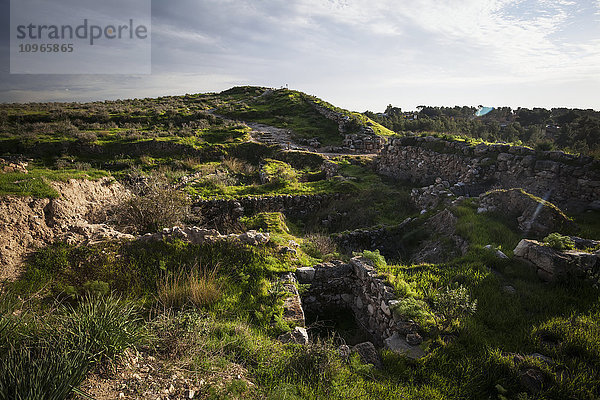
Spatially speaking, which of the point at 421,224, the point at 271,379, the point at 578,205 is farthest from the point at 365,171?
the point at 271,379

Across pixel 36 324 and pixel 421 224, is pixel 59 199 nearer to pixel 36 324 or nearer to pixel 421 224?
pixel 36 324

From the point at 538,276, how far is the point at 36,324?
9.02 metres

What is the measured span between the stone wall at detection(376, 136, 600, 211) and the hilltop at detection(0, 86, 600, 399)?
0.21 ft

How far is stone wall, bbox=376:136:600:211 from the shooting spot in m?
9.61

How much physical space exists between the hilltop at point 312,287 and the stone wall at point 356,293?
48 mm

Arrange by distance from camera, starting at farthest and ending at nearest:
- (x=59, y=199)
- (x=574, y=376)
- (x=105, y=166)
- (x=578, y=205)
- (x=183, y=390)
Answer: (x=105, y=166) < (x=578, y=205) < (x=59, y=199) < (x=574, y=376) < (x=183, y=390)

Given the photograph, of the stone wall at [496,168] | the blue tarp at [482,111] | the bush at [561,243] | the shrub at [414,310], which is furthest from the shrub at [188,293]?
the blue tarp at [482,111]

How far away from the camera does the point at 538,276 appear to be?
6000mm

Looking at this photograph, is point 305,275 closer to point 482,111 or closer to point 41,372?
point 41,372

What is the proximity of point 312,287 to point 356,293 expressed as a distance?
120 cm

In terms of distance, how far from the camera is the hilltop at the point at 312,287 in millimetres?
3416

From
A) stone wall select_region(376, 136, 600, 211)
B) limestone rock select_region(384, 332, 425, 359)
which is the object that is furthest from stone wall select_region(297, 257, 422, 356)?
stone wall select_region(376, 136, 600, 211)

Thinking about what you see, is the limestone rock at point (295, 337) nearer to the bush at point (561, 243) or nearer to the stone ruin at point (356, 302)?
the stone ruin at point (356, 302)

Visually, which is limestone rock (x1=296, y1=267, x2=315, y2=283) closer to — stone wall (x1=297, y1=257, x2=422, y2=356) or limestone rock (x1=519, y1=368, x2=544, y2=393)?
stone wall (x1=297, y1=257, x2=422, y2=356)
